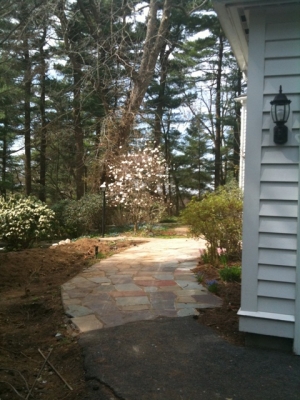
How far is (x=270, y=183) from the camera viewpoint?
2693 millimetres

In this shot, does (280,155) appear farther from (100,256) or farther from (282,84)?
(100,256)

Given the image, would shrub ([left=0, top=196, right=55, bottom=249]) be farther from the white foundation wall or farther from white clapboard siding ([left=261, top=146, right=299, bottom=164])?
white clapboard siding ([left=261, top=146, right=299, bottom=164])

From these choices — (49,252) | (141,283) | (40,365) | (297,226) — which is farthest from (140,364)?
(49,252)

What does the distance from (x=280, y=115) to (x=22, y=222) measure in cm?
Result: 616

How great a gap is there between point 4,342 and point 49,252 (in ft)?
11.6

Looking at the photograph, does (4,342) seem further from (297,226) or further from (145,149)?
(145,149)

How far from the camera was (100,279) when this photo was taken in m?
4.76

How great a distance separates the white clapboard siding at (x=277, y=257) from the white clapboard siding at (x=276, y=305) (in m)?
0.26

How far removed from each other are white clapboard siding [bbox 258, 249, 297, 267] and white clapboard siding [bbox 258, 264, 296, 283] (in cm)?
3

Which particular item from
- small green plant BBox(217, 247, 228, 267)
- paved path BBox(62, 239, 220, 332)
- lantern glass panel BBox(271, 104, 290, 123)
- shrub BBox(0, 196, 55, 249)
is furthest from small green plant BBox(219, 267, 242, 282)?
shrub BBox(0, 196, 55, 249)

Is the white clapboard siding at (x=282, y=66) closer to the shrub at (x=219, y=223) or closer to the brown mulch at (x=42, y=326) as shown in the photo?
the brown mulch at (x=42, y=326)

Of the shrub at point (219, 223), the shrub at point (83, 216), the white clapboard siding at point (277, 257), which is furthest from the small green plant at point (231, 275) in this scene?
the shrub at point (83, 216)

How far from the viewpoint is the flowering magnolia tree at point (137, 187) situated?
1052 cm

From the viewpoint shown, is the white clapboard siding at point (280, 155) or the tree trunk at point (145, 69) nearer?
the white clapboard siding at point (280, 155)
